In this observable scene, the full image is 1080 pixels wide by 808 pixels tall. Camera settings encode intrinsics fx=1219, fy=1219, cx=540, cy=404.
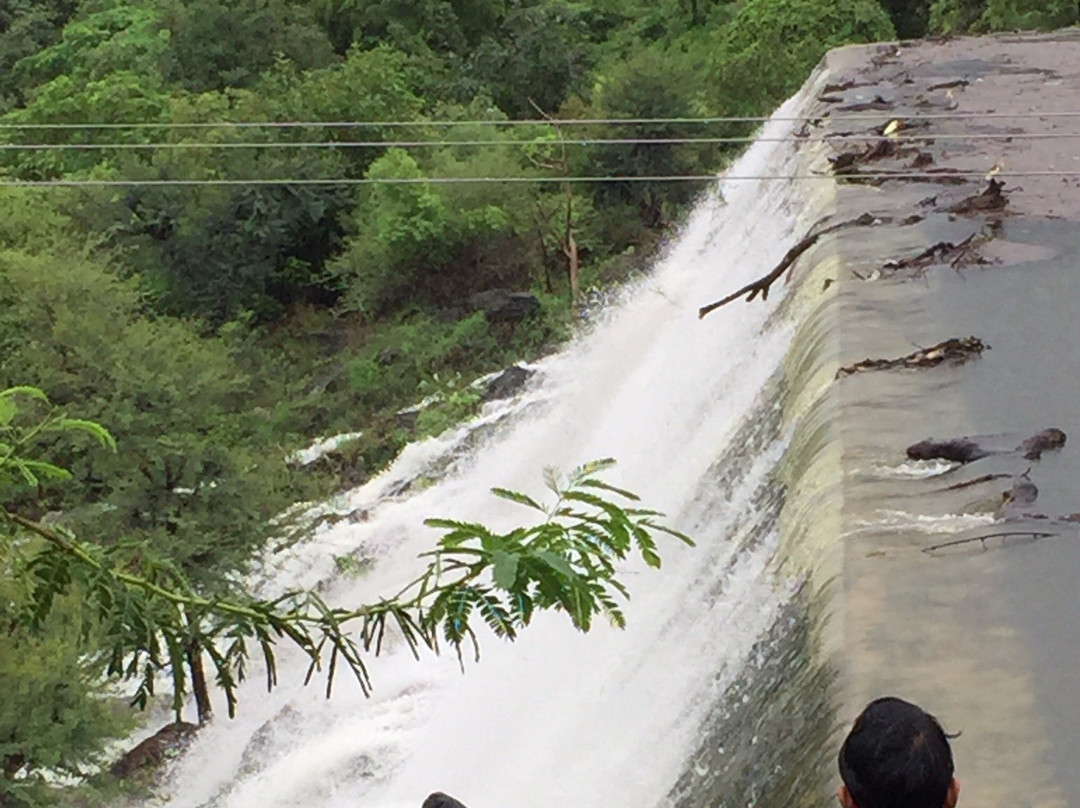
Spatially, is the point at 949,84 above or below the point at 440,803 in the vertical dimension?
below

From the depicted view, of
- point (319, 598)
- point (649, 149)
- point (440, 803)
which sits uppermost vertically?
point (319, 598)

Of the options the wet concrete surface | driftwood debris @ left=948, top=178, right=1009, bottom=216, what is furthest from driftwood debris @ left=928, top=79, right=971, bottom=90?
driftwood debris @ left=948, top=178, right=1009, bottom=216

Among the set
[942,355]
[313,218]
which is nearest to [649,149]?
[313,218]

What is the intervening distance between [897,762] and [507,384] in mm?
10974

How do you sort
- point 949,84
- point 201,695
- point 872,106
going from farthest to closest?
point 949,84 < point 872,106 < point 201,695

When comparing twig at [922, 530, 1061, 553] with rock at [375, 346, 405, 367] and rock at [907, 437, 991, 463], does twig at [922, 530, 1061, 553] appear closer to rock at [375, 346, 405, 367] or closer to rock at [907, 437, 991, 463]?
rock at [907, 437, 991, 463]

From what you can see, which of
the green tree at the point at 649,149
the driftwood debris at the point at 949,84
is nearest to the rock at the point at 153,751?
the driftwood debris at the point at 949,84

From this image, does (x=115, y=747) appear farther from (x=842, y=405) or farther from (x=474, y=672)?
(x=842, y=405)

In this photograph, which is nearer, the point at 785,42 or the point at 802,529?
the point at 802,529

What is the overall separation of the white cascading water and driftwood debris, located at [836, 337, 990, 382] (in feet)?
2.14

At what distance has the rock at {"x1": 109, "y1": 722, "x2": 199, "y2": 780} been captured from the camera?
28.1 ft

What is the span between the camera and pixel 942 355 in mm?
5172

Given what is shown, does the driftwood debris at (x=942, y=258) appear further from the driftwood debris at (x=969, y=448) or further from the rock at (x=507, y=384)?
the rock at (x=507, y=384)

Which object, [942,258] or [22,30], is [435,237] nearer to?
[942,258]
